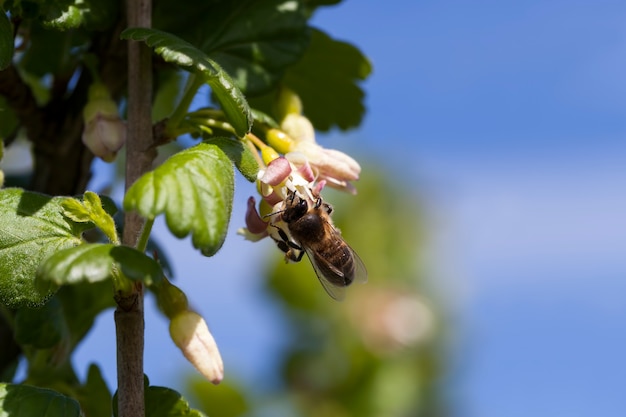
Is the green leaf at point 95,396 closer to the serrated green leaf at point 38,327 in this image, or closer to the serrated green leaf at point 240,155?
the serrated green leaf at point 38,327

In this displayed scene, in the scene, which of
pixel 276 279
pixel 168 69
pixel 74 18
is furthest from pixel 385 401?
pixel 74 18

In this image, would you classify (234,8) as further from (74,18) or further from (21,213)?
(21,213)

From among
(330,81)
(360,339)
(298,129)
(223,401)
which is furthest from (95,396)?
(360,339)

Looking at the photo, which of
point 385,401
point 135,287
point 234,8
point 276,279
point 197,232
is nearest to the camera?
point 197,232

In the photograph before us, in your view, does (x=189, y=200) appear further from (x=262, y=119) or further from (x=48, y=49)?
(x=48, y=49)

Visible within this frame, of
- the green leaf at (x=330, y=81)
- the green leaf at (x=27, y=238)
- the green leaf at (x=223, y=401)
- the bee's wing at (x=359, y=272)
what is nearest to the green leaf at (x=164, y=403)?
the green leaf at (x=27, y=238)
